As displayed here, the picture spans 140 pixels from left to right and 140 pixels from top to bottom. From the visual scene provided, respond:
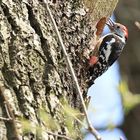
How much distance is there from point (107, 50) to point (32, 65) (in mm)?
2483

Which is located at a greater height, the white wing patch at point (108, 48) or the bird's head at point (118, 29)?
the bird's head at point (118, 29)

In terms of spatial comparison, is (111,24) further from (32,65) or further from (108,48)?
(32,65)

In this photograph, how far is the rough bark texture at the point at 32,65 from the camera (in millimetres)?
2682

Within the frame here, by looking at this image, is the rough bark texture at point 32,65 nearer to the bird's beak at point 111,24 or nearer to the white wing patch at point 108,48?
the white wing patch at point 108,48

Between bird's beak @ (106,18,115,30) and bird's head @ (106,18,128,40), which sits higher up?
bird's beak @ (106,18,115,30)

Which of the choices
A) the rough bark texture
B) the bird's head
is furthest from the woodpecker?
the rough bark texture

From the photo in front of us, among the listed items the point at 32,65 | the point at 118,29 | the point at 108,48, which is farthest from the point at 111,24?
the point at 32,65

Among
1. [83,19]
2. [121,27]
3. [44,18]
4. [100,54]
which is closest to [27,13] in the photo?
[44,18]

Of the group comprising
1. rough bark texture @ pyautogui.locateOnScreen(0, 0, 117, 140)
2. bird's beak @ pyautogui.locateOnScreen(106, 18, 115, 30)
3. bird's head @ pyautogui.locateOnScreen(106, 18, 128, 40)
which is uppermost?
bird's beak @ pyautogui.locateOnScreen(106, 18, 115, 30)

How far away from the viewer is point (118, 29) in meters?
6.36

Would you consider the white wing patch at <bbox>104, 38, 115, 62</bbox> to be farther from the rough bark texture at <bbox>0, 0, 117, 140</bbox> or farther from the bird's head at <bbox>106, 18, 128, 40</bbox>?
the rough bark texture at <bbox>0, 0, 117, 140</bbox>

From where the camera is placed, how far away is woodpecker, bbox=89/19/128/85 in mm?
4289

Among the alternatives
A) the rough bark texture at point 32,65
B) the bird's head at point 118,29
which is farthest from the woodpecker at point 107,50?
the rough bark texture at point 32,65

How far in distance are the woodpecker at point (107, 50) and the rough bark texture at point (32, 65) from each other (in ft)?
2.46
